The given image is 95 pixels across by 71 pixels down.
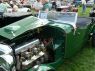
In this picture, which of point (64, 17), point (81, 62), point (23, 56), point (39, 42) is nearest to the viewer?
point (23, 56)

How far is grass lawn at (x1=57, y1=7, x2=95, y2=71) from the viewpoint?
6.59 metres

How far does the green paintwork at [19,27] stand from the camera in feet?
15.3

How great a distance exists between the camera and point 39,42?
5.55 metres

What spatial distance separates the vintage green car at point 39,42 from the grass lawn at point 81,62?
0.49 meters

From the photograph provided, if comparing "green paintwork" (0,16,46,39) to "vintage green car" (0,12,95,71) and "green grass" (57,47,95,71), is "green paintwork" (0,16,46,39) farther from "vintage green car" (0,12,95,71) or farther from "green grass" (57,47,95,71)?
"green grass" (57,47,95,71)

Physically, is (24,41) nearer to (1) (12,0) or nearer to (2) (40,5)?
(2) (40,5)

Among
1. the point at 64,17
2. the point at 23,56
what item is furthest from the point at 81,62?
the point at 23,56

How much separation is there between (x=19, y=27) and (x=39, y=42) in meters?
0.76

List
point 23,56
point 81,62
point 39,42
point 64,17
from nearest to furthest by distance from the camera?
point 23,56, point 39,42, point 64,17, point 81,62

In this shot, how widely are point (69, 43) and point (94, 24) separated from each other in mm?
2597

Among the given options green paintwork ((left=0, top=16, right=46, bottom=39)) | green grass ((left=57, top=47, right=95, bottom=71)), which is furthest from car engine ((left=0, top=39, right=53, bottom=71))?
green grass ((left=57, top=47, right=95, bottom=71))

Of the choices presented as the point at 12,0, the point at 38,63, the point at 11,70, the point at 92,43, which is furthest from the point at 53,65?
the point at 12,0

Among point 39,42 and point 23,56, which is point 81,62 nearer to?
point 39,42

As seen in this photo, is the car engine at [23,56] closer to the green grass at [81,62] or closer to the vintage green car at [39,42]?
the vintage green car at [39,42]
